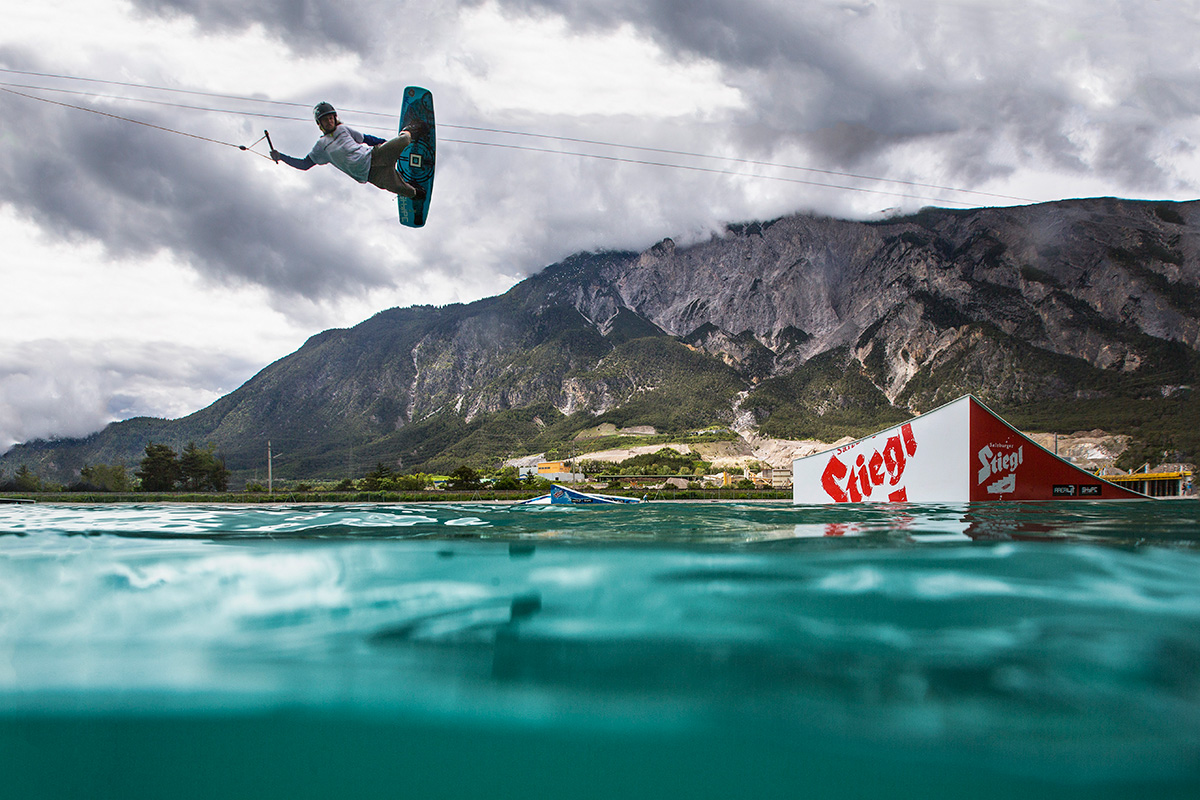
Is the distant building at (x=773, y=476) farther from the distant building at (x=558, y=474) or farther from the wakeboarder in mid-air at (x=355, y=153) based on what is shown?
the wakeboarder in mid-air at (x=355, y=153)

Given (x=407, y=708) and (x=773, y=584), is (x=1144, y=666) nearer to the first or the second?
(x=773, y=584)

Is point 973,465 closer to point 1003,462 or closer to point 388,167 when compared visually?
point 1003,462

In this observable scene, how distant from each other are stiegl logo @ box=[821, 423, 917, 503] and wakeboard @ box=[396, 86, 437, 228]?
30608 millimetres

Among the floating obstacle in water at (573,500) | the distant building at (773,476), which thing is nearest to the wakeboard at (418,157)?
the floating obstacle in water at (573,500)

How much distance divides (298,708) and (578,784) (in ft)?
7.62

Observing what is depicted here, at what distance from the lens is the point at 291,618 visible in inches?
208

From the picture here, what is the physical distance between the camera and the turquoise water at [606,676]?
3.88 m

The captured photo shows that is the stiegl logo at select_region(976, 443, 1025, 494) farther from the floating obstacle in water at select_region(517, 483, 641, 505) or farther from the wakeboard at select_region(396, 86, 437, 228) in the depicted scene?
the wakeboard at select_region(396, 86, 437, 228)

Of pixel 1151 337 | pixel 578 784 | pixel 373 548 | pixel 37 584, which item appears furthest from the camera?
pixel 1151 337

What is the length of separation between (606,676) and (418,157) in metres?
11.2

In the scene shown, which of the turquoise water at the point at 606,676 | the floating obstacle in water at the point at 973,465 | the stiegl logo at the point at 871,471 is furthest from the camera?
the stiegl logo at the point at 871,471

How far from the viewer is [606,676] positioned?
14.8 feet

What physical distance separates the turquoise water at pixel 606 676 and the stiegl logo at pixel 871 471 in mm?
28831

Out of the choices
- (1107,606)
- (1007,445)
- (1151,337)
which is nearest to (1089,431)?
(1151,337)
